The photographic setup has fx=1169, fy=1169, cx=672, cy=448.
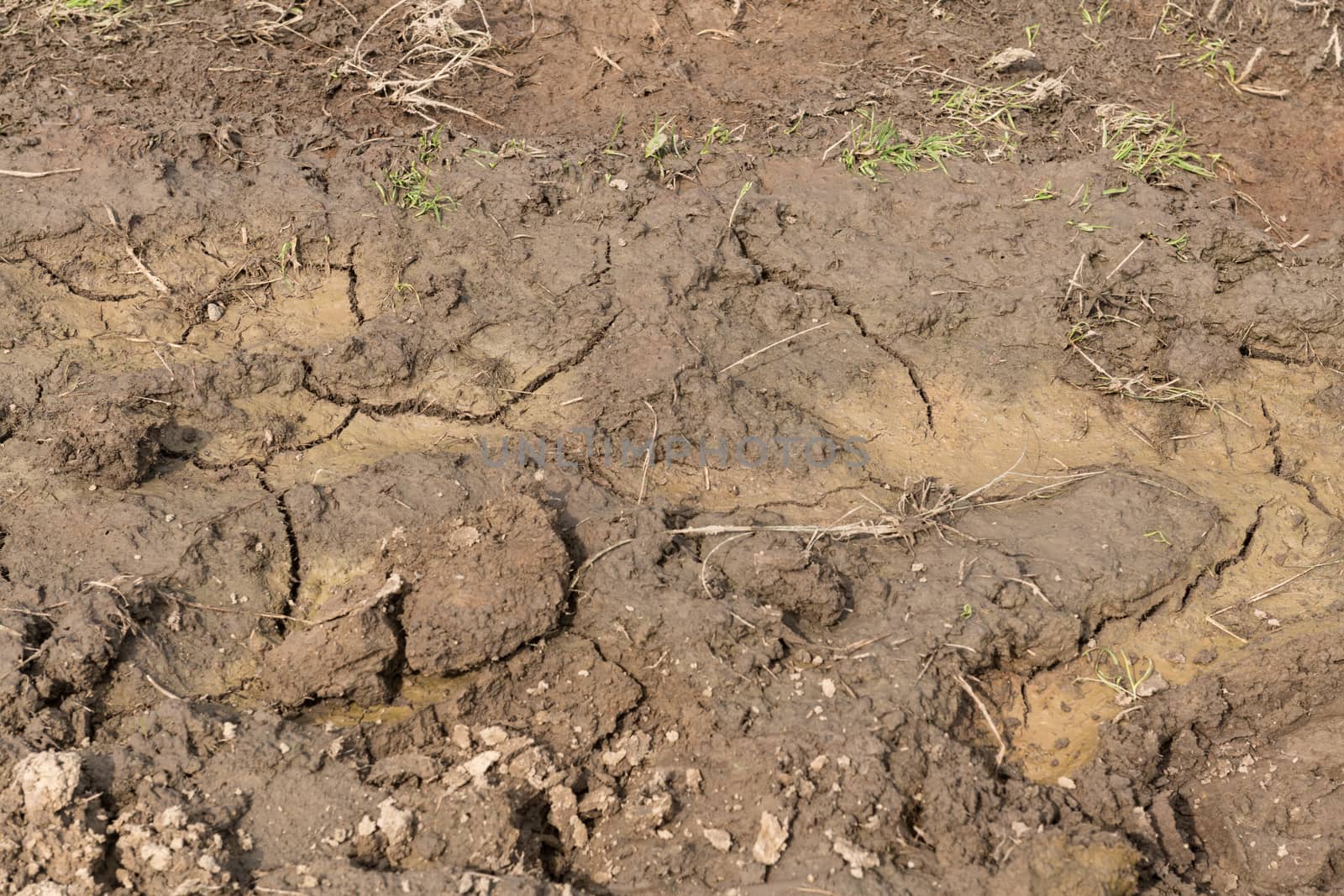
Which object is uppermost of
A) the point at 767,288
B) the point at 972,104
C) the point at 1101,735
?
the point at 972,104

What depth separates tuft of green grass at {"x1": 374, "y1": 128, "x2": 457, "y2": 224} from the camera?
411cm

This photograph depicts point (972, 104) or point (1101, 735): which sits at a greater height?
point (972, 104)

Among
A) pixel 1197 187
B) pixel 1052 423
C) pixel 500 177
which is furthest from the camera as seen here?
pixel 1197 187

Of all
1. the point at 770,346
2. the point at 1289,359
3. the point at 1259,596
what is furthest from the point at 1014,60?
the point at 1259,596

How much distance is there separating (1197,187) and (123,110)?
4098 mm

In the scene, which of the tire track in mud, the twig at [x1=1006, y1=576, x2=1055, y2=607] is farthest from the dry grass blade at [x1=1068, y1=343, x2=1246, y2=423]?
the twig at [x1=1006, y1=576, x2=1055, y2=607]

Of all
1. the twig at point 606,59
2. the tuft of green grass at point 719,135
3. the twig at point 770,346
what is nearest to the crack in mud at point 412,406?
the twig at point 770,346

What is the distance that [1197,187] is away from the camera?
15.0ft

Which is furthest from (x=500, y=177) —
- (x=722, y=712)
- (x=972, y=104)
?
(x=722, y=712)

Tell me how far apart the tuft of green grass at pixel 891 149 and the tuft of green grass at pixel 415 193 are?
152cm

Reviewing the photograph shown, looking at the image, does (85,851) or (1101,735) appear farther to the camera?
(1101,735)

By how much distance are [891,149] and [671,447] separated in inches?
66.4

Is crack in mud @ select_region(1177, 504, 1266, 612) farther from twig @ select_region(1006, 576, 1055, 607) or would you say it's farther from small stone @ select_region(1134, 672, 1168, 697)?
twig @ select_region(1006, 576, 1055, 607)

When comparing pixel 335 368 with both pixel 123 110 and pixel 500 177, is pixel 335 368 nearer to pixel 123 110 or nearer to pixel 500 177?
→ pixel 500 177
